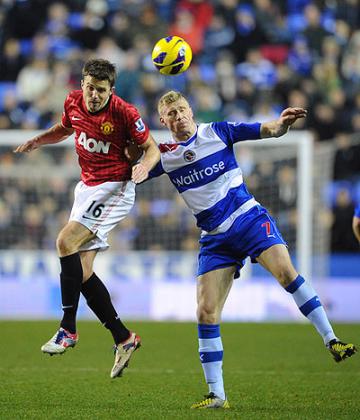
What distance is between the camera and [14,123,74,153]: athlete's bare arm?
8180 mm

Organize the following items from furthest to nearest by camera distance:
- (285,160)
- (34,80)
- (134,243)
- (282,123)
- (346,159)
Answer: (34,80) → (346,159) → (285,160) → (134,243) → (282,123)

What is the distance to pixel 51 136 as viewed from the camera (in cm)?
825

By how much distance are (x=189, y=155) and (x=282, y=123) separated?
30.9 inches

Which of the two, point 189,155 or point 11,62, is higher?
point 11,62

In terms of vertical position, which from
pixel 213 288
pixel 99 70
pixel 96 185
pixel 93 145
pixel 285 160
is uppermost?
pixel 99 70

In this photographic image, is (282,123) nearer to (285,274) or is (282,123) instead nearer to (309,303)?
(285,274)

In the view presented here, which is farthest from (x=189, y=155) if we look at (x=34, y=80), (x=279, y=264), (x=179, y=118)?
(x=34, y=80)

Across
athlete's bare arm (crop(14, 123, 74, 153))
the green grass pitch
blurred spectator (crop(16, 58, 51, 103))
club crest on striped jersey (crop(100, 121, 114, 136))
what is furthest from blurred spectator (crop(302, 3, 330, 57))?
club crest on striped jersey (crop(100, 121, 114, 136))

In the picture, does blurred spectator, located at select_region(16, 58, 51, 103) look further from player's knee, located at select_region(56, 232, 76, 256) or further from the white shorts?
player's knee, located at select_region(56, 232, 76, 256)

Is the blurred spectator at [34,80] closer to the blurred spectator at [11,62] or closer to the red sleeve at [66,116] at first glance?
the blurred spectator at [11,62]

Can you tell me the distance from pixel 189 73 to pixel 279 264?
40.4 feet

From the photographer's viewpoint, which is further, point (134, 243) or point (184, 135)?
point (134, 243)

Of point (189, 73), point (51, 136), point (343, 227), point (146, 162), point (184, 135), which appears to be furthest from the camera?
point (189, 73)

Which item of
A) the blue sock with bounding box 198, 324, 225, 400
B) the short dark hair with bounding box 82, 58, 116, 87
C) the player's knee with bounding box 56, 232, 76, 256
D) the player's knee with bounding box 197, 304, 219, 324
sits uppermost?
the short dark hair with bounding box 82, 58, 116, 87
